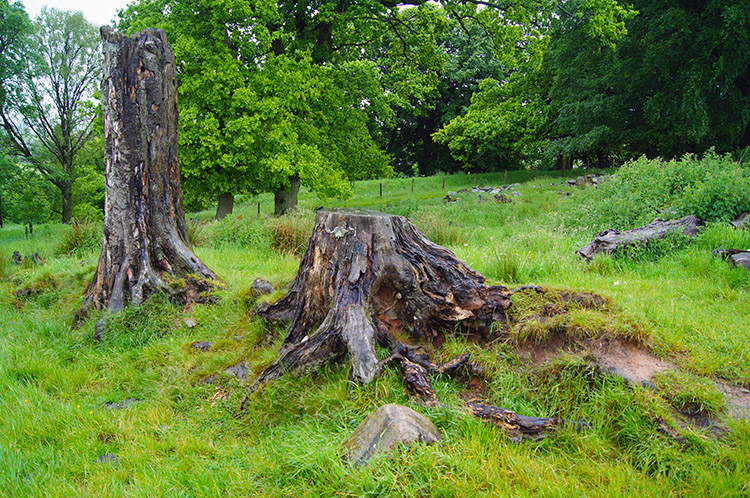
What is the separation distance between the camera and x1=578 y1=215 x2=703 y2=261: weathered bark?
673 cm

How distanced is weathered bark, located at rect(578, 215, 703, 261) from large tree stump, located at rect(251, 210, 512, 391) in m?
3.43

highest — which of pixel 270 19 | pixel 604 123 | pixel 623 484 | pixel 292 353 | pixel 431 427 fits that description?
pixel 270 19

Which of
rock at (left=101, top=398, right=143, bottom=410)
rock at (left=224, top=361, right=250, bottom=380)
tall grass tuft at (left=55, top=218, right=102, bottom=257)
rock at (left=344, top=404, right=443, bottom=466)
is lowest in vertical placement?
rock at (left=101, top=398, right=143, bottom=410)

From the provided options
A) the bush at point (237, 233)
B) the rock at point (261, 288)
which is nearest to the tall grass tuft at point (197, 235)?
the bush at point (237, 233)

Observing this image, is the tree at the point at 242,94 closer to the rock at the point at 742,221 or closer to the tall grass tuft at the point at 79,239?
the tall grass tuft at the point at 79,239

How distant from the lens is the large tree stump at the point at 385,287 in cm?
384

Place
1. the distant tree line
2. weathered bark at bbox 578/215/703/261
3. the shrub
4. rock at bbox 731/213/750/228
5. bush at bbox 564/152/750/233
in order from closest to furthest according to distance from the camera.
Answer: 1. weathered bark at bbox 578/215/703/261
2. rock at bbox 731/213/750/228
3. bush at bbox 564/152/750/233
4. the shrub
5. the distant tree line

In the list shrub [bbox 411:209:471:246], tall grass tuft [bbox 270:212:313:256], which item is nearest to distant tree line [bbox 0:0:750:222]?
tall grass tuft [bbox 270:212:313:256]

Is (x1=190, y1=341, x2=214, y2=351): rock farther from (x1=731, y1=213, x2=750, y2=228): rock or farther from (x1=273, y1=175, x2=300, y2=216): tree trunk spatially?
(x1=273, y1=175, x2=300, y2=216): tree trunk

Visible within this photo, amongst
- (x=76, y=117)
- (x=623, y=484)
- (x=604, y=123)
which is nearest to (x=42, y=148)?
(x=76, y=117)

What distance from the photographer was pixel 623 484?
231 centimetres

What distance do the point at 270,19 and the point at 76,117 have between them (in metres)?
23.1

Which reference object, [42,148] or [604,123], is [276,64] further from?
[42,148]

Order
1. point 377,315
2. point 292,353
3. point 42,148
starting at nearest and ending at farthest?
point 292,353 < point 377,315 < point 42,148
